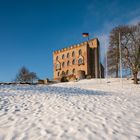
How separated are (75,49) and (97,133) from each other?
208 ft

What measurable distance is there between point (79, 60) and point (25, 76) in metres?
18.5

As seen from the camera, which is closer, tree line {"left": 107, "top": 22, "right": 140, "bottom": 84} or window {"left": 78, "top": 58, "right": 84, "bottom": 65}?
tree line {"left": 107, "top": 22, "right": 140, "bottom": 84}

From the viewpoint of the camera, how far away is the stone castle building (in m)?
65.1

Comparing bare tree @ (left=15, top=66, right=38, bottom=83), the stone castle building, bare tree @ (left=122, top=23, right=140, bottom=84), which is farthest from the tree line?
bare tree @ (left=15, top=66, right=38, bottom=83)

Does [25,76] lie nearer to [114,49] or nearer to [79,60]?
[79,60]

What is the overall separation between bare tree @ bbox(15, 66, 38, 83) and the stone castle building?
7885 millimetres

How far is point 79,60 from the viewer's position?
2655 inches

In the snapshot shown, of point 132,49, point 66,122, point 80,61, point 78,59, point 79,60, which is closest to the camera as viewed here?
point 66,122

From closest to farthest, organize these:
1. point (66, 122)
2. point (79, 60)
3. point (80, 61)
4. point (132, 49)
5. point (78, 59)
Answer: point (66, 122) → point (132, 49) → point (80, 61) → point (79, 60) → point (78, 59)

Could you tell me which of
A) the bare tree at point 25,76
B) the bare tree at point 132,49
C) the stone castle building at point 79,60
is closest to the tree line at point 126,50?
the bare tree at point 132,49

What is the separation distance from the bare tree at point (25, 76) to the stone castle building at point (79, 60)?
7.89 m

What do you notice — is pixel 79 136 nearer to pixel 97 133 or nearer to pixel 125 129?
pixel 97 133

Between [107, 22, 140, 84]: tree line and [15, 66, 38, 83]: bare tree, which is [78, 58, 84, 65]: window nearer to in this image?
[15, 66, 38, 83]: bare tree

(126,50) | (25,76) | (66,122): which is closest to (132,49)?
(126,50)
